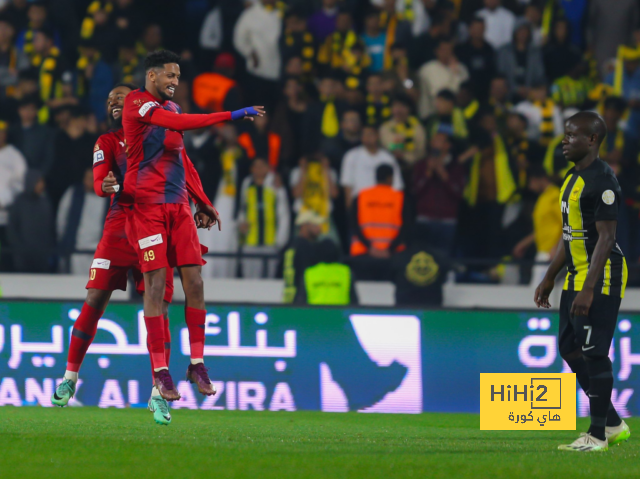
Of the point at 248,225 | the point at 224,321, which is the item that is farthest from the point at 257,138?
the point at 224,321

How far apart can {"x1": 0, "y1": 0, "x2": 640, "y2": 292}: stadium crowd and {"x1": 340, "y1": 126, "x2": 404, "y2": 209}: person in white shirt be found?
0.06 ft

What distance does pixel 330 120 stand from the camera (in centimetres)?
1284

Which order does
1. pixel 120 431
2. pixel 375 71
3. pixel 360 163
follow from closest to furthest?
1. pixel 120 431
2. pixel 360 163
3. pixel 375 71

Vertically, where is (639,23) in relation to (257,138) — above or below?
above

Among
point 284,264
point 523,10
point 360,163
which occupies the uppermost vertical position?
point 523,10

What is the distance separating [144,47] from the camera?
45.0 feet

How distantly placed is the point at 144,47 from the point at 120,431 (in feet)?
26.4

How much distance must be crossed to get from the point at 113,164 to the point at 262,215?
5071 millimetres

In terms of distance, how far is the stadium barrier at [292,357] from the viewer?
9.41 m

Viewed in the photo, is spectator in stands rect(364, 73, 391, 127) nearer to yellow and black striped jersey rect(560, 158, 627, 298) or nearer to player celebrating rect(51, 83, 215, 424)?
player celebrating rect(51, 83, 215, 424)

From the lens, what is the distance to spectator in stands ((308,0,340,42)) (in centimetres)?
1387

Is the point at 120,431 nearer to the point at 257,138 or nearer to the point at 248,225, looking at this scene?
the point at 248,225

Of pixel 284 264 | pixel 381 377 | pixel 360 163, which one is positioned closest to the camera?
pixel 381 377

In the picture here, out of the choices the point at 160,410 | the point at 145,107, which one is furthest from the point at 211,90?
the point at 160,410
